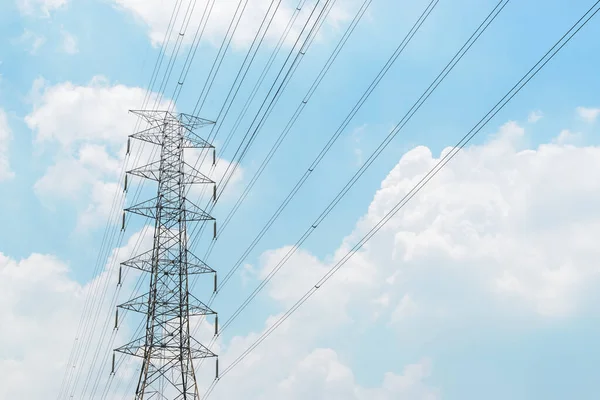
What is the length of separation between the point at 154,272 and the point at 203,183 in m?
6.80

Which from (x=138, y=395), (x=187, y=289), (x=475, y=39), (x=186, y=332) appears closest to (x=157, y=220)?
(x=187, y=289)

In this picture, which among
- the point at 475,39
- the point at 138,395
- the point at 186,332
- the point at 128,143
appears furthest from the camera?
the point at 128,143

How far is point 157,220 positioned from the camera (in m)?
41.4

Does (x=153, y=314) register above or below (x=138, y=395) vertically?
above

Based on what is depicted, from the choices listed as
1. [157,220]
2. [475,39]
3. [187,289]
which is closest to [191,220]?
[157,220]

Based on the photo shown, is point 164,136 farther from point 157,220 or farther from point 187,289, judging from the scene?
point 187,289

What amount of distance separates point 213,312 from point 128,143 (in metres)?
13.6

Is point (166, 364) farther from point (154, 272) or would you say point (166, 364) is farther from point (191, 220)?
point (191, 220)

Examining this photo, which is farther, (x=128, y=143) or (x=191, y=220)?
(x=128, y=143)

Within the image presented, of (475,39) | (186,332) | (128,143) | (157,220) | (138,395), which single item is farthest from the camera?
(128,143)

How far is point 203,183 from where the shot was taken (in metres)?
42.8

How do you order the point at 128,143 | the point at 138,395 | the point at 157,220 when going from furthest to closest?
the point at 128,143 → the point at 157,220 → the point at 138,395

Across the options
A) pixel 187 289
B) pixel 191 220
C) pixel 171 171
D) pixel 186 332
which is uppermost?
pixel 171 171

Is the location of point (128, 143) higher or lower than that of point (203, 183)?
higher
